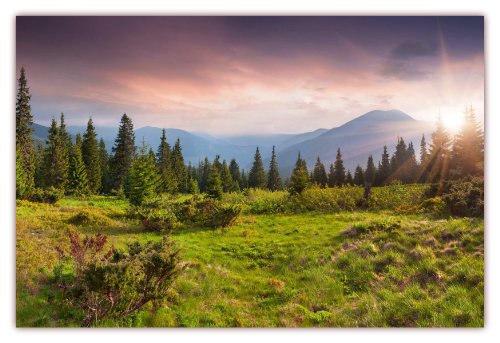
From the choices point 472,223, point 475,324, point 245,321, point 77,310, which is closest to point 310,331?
point 245,321

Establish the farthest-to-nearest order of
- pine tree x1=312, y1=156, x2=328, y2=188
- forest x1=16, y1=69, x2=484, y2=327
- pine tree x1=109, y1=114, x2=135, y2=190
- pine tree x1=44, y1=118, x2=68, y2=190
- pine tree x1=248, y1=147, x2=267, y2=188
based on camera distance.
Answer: pine tree x1=248, y1=147, x2=267, y2=188 → pine tree x1=312, y1=156, x2=328, y2=188 → pine tree x1=109, y1=114, x2=135, y2=190 → pine tree x1=44, y1=118, x2=68, y2=190 → forest x1=16, y1=69, x2=484, y2=327

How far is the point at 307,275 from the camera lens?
6988 mm

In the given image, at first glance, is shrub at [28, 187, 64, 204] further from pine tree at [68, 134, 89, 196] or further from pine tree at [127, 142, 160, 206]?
pine tree at [127, 142, 160, 206]

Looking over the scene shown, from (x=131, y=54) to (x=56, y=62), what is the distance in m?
1.79

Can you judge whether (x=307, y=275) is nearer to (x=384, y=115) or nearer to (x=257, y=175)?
(x=384, y=115)

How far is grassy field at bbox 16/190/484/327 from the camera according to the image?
19.1 ft

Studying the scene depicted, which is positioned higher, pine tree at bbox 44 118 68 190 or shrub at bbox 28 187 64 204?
pine tree at bbox 44 118 68 190

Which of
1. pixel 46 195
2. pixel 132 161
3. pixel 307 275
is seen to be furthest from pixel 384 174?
pixel 46 195

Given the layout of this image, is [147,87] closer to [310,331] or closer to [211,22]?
[211,22]

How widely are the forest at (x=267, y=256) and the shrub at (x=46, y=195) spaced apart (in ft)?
0.22

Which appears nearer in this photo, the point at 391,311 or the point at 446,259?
the point at 391,311

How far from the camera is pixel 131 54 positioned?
760cm

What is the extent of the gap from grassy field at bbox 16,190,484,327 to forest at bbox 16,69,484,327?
0.03 m

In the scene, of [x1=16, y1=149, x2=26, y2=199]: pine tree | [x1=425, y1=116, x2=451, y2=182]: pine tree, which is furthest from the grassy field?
[x1=425, y1=116, x2=451, y2=182]: pine tree
